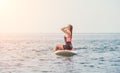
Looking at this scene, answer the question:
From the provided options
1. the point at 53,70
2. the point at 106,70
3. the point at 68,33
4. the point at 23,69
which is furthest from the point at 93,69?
the point at 68,33

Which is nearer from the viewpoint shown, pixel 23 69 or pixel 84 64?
pixel 23 69

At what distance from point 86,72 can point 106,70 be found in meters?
1.48

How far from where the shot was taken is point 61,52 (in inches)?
1243

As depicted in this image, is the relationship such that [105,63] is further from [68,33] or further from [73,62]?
[68,33]

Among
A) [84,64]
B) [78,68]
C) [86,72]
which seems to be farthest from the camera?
[84,64]

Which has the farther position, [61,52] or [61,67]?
[61,52]

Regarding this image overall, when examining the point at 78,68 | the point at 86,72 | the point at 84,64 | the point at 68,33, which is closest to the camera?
the point at 86,72

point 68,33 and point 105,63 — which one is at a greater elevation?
point 68,33

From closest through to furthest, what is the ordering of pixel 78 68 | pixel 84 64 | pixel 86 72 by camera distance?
pixel 86 72 → pixel 78 68 → pixel 84 64

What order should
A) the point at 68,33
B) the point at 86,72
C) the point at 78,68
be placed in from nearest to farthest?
the point at 86,72, the point at 78,68, the point at 68,33

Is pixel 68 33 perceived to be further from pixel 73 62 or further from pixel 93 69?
pixel 93 69

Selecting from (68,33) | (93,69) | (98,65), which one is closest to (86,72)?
(93,69)

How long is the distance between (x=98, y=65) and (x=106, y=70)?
2622mm

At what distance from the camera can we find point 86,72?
76.4ft
